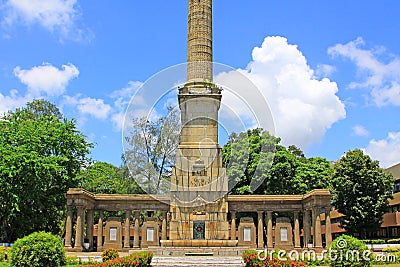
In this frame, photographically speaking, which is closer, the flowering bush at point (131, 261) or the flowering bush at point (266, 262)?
the flowering bush at point (266, 262)

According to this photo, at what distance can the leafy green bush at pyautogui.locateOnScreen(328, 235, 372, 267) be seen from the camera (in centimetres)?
1805

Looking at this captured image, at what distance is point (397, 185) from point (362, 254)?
3148 centimetres

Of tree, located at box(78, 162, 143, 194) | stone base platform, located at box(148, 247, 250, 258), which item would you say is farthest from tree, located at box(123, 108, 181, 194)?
stone base platform, located at box(148, 247, 250, 258)

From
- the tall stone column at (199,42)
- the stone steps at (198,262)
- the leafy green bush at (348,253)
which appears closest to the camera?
the leafy green bush at (348,253)

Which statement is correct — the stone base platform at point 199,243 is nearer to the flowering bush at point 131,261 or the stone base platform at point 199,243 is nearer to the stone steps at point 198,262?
the stone steps at point 198,262

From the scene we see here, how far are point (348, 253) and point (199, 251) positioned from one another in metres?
11.7

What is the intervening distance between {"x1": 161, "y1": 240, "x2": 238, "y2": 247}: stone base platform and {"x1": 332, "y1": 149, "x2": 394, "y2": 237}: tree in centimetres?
1481

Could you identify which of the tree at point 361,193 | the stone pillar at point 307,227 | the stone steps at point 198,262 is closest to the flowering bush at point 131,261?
the stone steps at point 198,262

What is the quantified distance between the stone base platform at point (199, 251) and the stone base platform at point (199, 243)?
6.71 ft

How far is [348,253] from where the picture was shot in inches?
718

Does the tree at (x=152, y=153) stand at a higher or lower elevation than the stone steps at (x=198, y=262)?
higher

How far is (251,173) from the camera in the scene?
45.8 meters

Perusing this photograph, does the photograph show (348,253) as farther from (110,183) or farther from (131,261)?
(110,183)

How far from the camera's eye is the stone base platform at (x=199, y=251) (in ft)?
88.7
